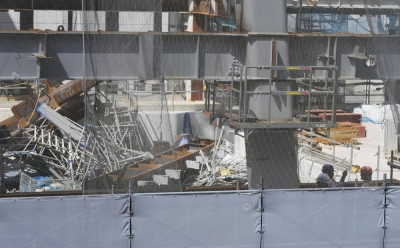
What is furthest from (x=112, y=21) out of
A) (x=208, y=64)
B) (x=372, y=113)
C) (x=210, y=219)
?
(x=372, y=113)

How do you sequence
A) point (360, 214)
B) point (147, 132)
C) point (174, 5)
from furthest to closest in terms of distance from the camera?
point (147, 132)
point (174, 5)
point (360, 214)

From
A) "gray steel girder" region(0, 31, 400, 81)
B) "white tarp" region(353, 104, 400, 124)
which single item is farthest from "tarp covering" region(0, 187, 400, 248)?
"white tarp" region(353, 104, 400, 124)

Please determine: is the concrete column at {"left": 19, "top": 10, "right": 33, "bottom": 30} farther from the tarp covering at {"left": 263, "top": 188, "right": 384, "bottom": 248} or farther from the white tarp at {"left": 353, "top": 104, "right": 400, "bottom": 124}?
the white tarp at {"left": 353, "top": 104, "right": 400, "bottom": 124}

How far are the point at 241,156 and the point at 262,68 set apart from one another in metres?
9.13

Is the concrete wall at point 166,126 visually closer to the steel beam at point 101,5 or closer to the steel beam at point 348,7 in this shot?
the steel beam at point 101,5

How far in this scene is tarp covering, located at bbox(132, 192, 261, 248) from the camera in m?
13.9

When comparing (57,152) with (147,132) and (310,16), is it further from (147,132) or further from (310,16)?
(310,16)

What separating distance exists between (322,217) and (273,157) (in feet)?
16.2

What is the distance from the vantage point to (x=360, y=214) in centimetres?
1456

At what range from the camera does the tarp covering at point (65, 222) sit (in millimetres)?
13500

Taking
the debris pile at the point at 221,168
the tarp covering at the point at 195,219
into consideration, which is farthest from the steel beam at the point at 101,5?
the tarp covering at the point at 195,219

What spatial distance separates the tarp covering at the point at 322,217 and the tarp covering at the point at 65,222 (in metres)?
2.65

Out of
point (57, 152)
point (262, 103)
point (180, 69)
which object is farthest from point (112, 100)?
point (57, 152)

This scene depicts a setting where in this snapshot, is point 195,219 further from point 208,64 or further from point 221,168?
point 221,168
